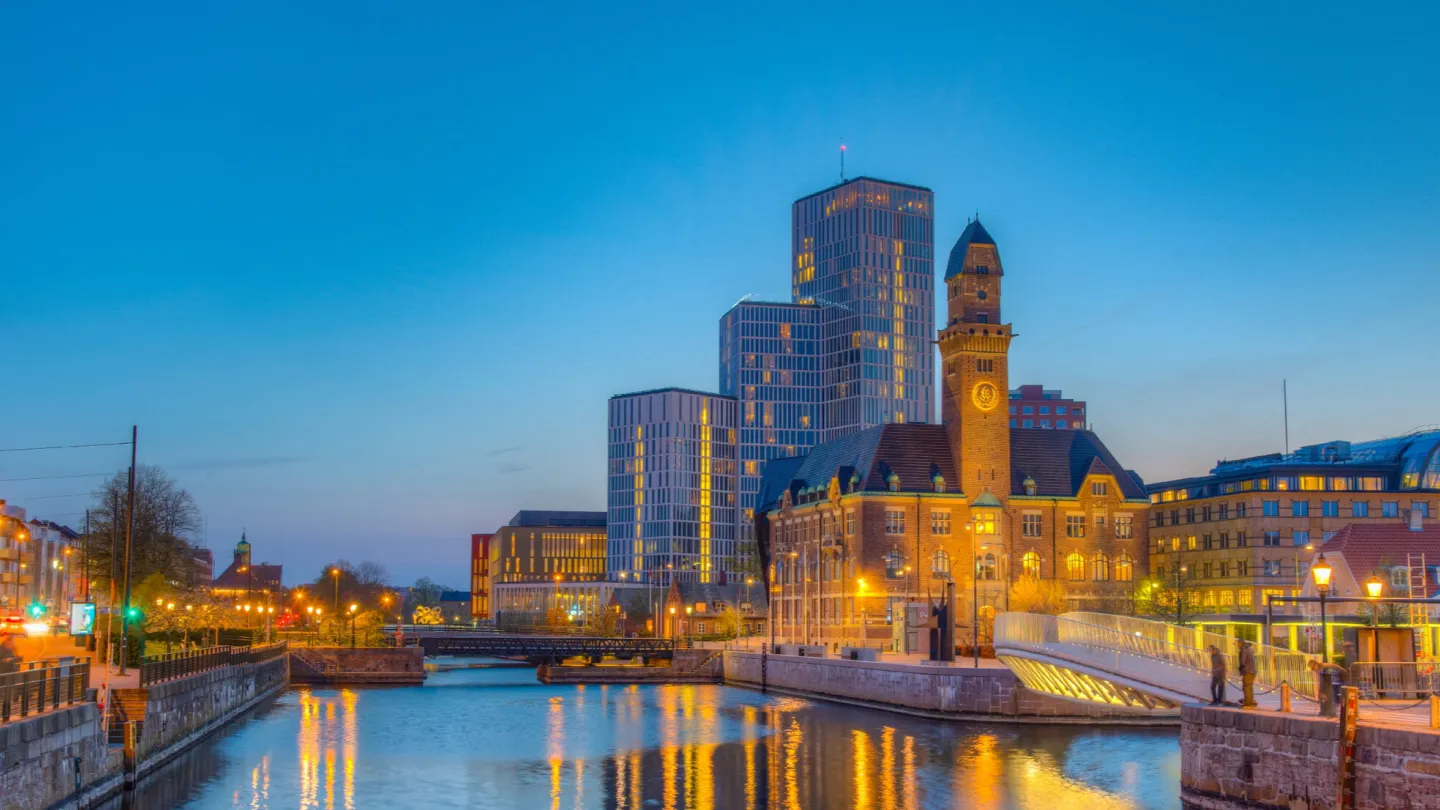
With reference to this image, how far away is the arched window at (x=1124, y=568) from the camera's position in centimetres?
12750

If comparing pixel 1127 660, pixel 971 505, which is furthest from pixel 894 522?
pixel 1127 660

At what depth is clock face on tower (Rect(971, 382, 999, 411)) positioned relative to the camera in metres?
126

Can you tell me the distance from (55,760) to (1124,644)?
35454 mm

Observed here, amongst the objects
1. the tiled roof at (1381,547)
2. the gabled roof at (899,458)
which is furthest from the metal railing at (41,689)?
the gabled roof at (899,458)

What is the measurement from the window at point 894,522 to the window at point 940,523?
107 inches

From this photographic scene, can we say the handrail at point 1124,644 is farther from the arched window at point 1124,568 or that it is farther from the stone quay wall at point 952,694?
the arched window at point 1124,568

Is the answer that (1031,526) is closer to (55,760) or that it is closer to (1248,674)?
(1248,674)

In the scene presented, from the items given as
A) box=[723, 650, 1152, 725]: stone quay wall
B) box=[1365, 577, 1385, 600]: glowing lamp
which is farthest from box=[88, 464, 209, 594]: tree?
box=[1365, 577, 1385, 600]: glowing lamp

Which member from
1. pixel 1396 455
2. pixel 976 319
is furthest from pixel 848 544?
pixel 1396 455

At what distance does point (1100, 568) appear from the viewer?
12738cm

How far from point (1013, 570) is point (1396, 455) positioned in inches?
1541

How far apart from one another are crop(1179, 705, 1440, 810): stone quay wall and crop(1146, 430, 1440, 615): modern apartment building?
293ft

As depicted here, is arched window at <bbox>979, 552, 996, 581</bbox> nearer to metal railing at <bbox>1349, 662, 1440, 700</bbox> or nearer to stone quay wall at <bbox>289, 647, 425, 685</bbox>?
stone quay wall at <bbox>289, 647, 425, 685</bbox>

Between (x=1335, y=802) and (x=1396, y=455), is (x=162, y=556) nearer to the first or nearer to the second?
(x=1335, y=802)
